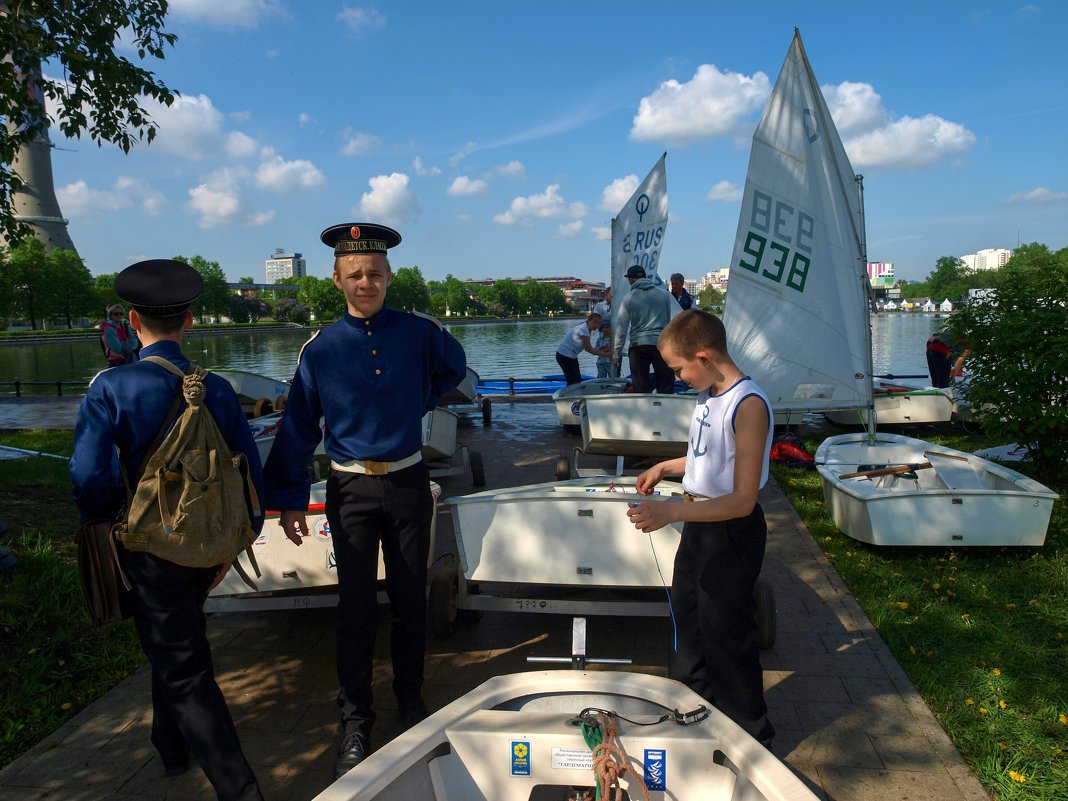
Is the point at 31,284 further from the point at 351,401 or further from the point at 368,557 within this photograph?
the point at 368,557

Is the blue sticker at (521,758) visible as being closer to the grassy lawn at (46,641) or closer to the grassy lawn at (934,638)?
the grassy lawn at (934,638)

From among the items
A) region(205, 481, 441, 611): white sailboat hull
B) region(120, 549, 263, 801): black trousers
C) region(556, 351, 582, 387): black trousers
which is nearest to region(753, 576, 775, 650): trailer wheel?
region(205, 481, 441, 611): white sailboat hull

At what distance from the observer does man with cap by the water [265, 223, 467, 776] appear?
3145 millimetres

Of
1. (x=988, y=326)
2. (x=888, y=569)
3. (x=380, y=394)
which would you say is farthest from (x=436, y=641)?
(x=988, y=326)

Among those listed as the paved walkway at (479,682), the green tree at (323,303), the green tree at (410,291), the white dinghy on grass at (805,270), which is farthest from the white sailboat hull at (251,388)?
the green tree at (323,303)

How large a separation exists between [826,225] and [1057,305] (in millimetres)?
2313

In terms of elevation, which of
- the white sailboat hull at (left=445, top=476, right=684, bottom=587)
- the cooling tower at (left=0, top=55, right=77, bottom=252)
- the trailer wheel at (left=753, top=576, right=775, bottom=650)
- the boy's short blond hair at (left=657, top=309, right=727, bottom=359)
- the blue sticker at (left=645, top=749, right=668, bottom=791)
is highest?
the cooling tower at (left=0, top=55, right=77, bottom=252)

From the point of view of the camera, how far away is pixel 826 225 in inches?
297

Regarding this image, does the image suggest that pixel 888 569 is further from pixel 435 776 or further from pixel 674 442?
pixel 435 776

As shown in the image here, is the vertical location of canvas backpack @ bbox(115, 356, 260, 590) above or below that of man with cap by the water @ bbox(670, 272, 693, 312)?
below

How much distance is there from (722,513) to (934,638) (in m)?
2.55

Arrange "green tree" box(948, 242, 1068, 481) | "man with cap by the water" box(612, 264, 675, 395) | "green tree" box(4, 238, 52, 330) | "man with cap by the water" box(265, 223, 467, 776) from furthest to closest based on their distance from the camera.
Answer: "green tree" box(4, 238, 52, 330) < "man with cap by the water" box(612, 264, 675, 395) < "green tree" box(948, 242, 1068, 481) < "man with cap by the water" box(265, 223, 467, 776)

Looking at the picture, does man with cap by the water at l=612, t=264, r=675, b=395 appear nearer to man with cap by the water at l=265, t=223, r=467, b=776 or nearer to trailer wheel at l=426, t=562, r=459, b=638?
trailer wheel at l=426, t=562, r=459, b=638

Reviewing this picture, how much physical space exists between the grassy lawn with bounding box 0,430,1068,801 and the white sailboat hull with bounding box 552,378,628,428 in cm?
513
